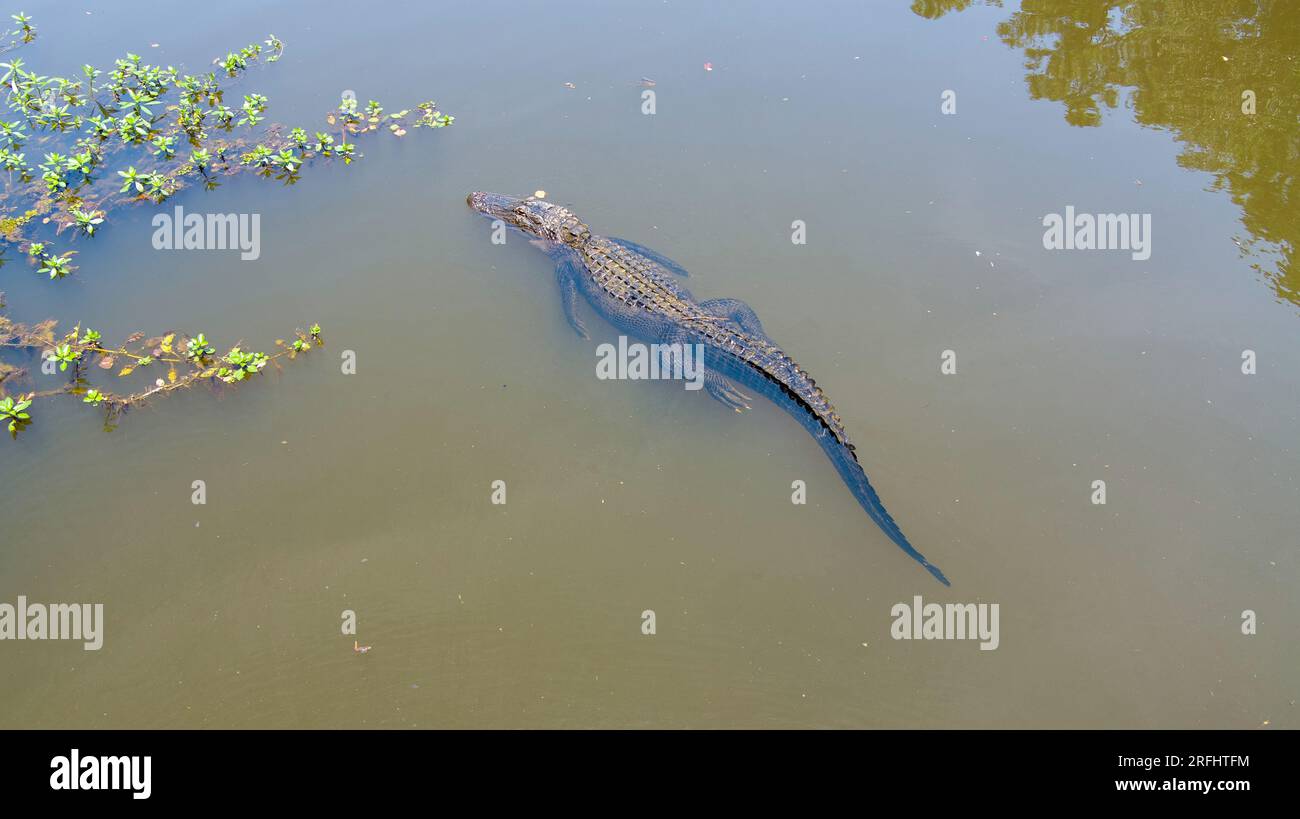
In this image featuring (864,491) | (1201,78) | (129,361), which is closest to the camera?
(864,491)

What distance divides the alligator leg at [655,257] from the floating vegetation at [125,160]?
2.70 meters

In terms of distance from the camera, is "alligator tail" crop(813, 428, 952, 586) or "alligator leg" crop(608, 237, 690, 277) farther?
"alligator leg" crop(608, 237, 690, 277)

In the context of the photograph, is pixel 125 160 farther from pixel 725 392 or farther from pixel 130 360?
pixel 725 392

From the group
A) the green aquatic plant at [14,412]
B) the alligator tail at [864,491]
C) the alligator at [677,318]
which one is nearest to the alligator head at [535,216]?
the alligator at [677,318]

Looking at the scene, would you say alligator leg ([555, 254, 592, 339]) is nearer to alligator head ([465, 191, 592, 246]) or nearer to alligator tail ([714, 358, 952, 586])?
alligator head ([465, 191, 592, 246])

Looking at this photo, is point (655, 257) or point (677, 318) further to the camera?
point (655, 257)

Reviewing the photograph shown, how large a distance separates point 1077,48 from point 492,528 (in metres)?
8.71

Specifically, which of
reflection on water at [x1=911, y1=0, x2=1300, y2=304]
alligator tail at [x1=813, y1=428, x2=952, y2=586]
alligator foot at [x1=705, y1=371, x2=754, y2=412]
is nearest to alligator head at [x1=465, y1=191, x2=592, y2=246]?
alligator foot at [x1=705, y1=371, x2=754, y2=412]

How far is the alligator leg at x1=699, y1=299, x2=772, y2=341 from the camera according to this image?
5.86m

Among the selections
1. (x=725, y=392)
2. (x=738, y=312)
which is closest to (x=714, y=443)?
(x=725, y=392)

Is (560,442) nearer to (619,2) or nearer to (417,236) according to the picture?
(417,236)

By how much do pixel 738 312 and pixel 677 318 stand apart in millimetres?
568

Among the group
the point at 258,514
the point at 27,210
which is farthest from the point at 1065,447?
the point at 27,210

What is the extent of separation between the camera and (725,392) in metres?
5.46
